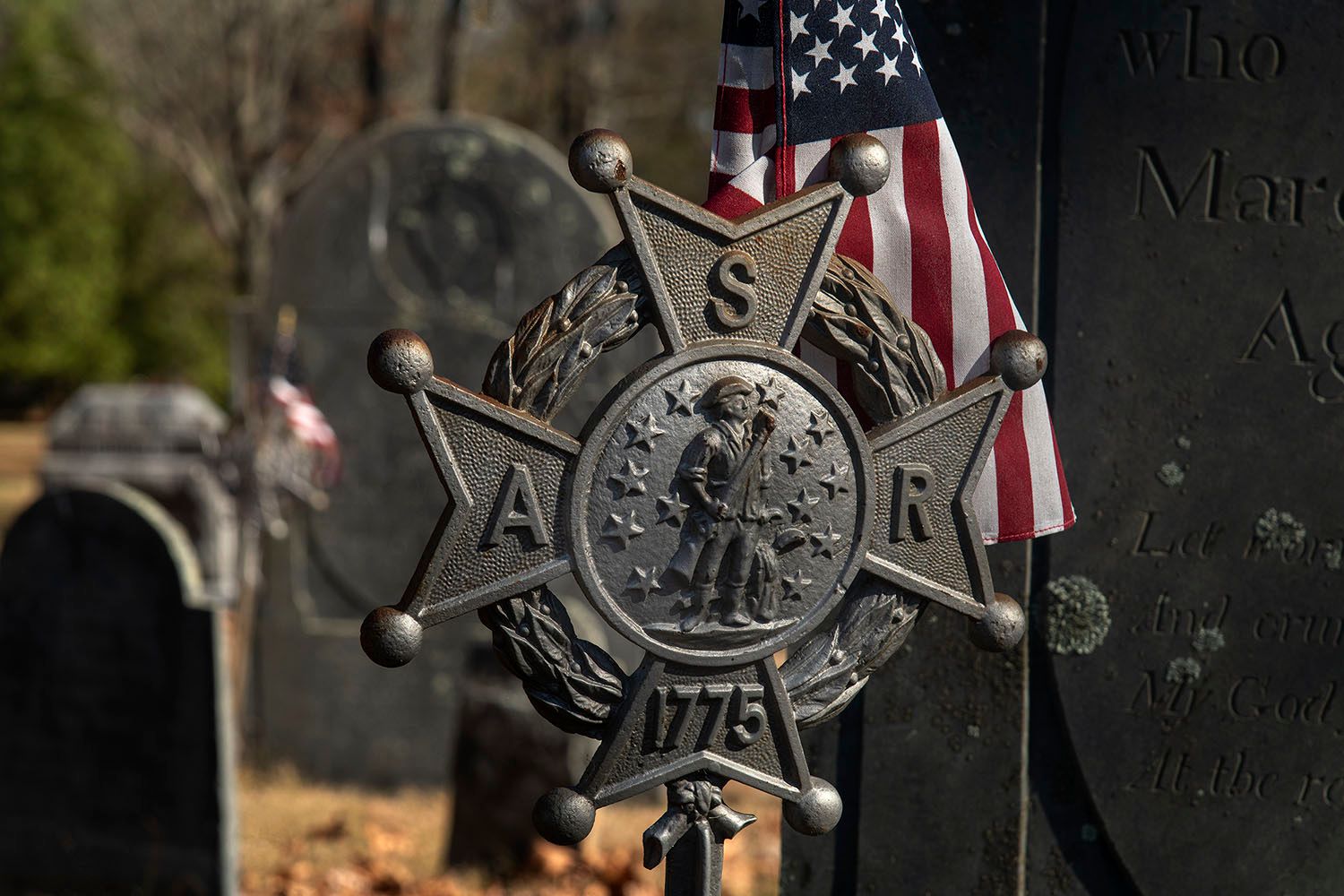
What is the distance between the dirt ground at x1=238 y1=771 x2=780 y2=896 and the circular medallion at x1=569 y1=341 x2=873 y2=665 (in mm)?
2819

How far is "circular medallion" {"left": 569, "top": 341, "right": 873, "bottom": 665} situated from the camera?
2.35m

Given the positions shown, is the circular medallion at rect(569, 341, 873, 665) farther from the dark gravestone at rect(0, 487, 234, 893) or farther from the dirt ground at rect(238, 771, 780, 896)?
the dark gravestone at rect(0, 487, 234, 893)

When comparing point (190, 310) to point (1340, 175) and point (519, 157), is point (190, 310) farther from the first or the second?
point (1340, 175)

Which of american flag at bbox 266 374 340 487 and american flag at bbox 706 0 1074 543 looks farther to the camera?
american flag at bbox 266 374 340 487

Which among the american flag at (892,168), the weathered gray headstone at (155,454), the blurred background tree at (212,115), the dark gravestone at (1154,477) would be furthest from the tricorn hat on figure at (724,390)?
the blurred background tree at (212,115)

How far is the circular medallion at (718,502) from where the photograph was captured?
2346 mm

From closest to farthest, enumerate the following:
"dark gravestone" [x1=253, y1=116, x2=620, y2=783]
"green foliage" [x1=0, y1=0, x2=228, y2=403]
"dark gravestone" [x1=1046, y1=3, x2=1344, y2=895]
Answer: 1. "dark gravestone" [x1=1046, y1=3, x2=1344, y2=895]
2. "dark gravestone" [x1=253, y1=116, x2=620, y2=783]
3. "green foliage" [x1=0, y1=0, x2=228, y2=403]

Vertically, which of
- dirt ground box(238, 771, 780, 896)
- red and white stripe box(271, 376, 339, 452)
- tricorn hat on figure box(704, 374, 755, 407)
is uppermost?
red and white stripe box(271, 376, 339, 452)

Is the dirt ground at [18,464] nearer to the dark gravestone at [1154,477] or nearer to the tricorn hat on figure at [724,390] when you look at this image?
the dark gravestone at [1154,477]

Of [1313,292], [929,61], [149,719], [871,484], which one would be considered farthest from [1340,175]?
[149,719]

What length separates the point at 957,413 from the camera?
256cm

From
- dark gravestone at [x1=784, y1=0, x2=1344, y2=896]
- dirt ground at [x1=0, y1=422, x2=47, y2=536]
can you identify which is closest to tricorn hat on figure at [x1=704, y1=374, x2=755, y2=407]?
dark gravestone at [x1=784, y1=0, x2=1344, y2=896]

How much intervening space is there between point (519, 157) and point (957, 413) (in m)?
4.73

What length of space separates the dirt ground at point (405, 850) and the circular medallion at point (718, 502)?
282 cm
